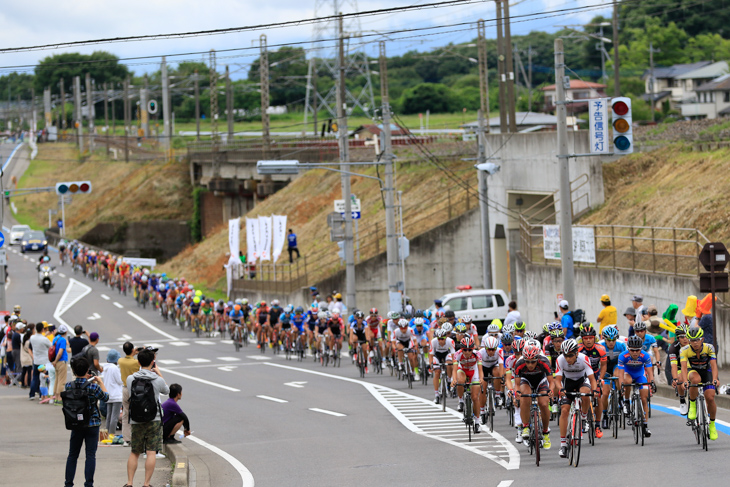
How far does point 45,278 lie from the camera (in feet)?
178

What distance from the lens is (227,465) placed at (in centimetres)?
1495

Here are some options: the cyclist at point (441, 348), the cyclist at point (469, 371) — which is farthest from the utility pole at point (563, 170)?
the cyclist at point (469, 371)

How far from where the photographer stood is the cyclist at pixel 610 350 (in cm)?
1506

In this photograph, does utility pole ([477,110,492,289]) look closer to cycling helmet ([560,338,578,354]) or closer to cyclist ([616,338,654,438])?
cyclist ([616,338,654,438])

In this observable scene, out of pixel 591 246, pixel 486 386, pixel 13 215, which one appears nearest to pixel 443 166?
pixel 591 246

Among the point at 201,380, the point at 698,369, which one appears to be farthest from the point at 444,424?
the point at 201,380

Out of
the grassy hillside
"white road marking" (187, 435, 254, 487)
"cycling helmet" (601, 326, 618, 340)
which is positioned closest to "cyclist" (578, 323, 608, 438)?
"cycling helmet" (601, 326, 618, 340)

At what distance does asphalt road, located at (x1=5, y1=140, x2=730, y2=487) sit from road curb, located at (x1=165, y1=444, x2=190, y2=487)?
364 millimetres

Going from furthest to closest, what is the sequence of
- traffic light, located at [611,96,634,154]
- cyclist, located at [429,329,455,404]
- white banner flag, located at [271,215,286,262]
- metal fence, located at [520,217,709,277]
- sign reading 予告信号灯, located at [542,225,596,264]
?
white banner flag, located at [271,215,286,262] → sign reading 予告信号灯, located at [542,225,596,264] → metal fence, located at [520,217,709,277] → traffic light, located at [611,96,634,154] → cyclist, located at [429,329,455,404]

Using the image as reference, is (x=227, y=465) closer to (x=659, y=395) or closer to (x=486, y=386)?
(x=486, y=386)

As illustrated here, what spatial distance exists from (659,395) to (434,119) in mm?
93906

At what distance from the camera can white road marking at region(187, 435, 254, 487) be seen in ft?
44.3

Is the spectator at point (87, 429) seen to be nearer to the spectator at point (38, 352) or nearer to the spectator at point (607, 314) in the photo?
the spectator at point (38, 352)

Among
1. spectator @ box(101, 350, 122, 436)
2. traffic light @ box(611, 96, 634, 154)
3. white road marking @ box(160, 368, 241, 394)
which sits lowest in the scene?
white road marking @ box(160, 368, 241, 394)
